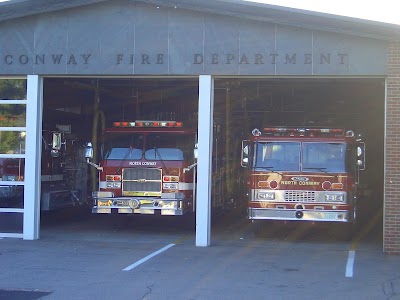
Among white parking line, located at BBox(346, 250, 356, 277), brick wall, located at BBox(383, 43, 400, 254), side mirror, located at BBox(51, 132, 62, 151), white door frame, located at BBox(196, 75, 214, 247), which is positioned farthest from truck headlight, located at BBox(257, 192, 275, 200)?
side mirror, located at BBox(51, 132, 62, 151)

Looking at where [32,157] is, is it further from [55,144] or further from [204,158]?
[204,158]

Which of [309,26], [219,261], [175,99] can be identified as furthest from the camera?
[175,99]

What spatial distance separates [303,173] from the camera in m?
15.5

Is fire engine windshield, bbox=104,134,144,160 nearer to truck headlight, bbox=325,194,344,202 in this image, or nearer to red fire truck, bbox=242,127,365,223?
red fire truck, bbox=242,127,365,223

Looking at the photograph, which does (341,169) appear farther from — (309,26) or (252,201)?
(309,26)

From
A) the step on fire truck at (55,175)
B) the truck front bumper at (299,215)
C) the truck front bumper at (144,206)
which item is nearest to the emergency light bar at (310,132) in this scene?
the truck front bumper at (299,215)

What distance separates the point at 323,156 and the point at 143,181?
4475 millimetres

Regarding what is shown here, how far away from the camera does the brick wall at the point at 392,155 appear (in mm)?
13516

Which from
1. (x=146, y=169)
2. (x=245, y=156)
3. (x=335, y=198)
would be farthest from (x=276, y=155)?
(x=146, y=169)

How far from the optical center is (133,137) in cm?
1708

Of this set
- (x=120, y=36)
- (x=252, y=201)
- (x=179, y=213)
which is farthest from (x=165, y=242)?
(x=120, y=36)

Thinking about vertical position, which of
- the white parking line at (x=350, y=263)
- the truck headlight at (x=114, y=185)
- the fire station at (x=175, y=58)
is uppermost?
the fire station at (x=175, y=58)

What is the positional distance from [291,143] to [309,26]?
125 inches

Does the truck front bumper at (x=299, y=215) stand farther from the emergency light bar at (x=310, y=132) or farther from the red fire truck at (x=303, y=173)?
the emergency light bar at (x=310, y=132)
